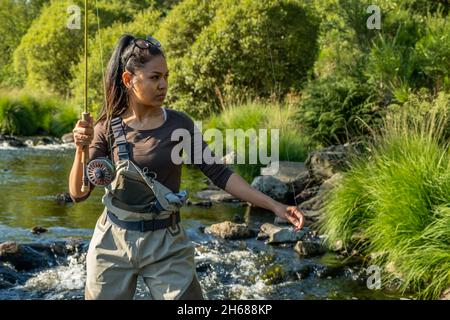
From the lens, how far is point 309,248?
7.40 m

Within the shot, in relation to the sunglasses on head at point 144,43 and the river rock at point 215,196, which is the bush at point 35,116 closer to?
the river rock at point 215,196

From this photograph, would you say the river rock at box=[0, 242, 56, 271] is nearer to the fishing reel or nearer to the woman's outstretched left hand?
the fishing reel

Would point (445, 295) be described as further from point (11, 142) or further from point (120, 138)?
point (11, 142)

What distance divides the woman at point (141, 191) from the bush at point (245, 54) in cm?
1252

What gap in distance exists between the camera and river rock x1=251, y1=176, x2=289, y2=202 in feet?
34.0

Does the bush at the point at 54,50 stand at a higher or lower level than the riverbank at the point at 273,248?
higher

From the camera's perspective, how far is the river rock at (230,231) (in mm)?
8086

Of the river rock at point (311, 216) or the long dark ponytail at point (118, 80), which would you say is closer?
the long dark ponytail at point (118, 80)

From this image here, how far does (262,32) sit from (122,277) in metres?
13.5

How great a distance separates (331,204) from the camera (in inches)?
298

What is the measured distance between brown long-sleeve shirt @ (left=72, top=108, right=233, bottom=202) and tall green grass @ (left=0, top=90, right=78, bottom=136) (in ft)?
56.8

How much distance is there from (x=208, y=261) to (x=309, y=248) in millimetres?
1082

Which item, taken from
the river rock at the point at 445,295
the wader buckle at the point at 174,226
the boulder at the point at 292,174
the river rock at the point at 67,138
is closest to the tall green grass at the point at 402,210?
the river rock at the point at 445,295

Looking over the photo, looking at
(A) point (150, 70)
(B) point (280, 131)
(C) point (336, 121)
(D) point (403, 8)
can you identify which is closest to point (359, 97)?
(C) point (336, 121)
